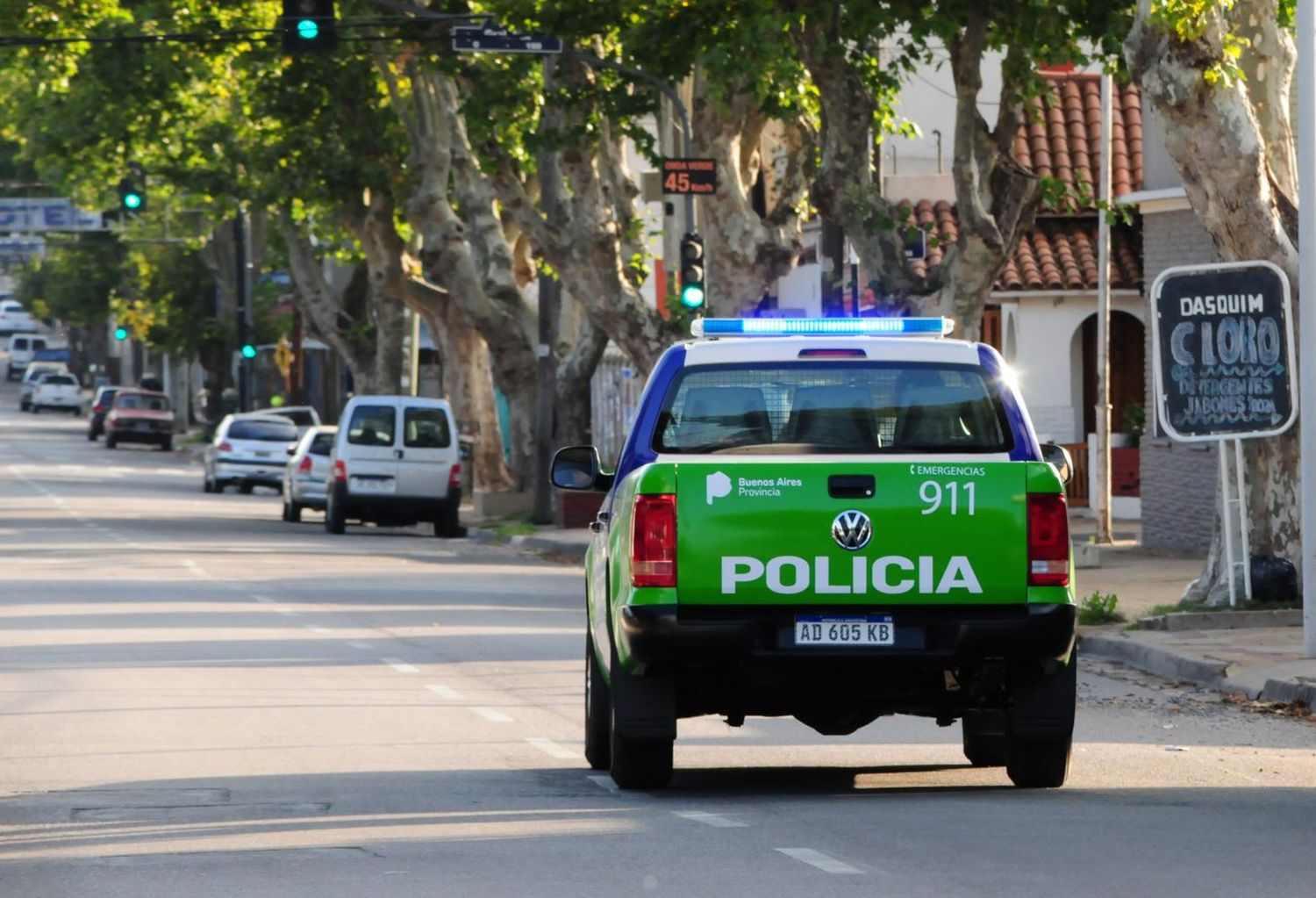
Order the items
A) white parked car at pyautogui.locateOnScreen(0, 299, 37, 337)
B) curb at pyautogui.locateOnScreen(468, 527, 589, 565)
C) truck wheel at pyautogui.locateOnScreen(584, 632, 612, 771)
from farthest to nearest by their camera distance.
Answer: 1. white parked car at pyautogui.locateOnScreen(0, 299, 37, 337)
2. curb at pyautogui.locateOnScreen(468, 527, 589, 565)
3. truck wheel at pyautogui.locateOnScreen(584, 632, 612, 771)

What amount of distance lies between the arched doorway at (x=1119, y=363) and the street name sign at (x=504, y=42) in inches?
481

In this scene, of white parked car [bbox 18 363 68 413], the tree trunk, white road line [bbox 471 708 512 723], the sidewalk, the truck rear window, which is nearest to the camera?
the truck rear window

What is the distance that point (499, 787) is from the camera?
1189 centimetres

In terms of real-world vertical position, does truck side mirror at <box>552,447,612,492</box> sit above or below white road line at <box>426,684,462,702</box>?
above

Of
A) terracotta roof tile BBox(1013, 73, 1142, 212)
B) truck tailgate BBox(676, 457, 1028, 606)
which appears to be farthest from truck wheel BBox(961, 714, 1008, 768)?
terracotta roof tile BBox(1013, 73, 1142, 212)

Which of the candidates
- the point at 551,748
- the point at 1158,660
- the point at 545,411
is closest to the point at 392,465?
the point at 545,411

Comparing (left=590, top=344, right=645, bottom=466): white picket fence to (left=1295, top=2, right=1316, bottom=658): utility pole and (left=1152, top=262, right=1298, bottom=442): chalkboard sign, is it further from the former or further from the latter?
(left=1295, top=2, right=1316, bottom=658): utility pole

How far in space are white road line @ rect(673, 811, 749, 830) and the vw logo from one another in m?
1.16

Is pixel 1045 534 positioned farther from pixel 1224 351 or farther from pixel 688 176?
pixel 688 176

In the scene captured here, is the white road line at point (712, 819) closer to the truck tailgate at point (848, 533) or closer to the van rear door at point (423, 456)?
the truck tailgate at point (848, 533)

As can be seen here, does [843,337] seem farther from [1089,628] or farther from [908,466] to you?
[1089,628]

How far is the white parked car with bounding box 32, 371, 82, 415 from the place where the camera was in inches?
4331

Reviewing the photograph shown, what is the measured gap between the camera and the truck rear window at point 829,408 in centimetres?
1150

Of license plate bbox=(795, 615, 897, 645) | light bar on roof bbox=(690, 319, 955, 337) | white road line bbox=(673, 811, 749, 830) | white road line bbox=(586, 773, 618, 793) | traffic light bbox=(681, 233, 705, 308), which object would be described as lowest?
white road line bbox=(586, 773, 618, 793)
